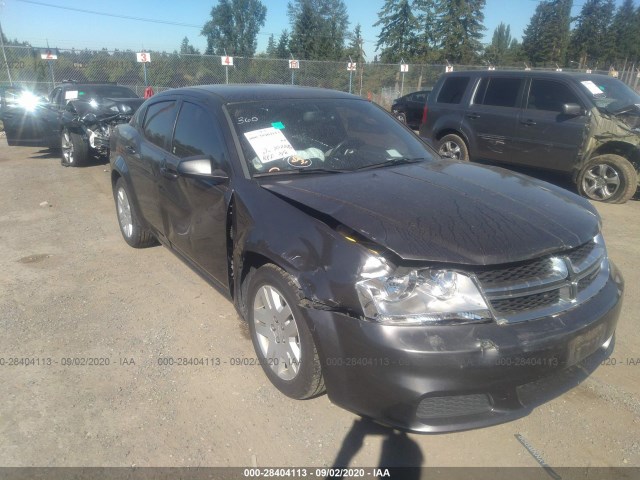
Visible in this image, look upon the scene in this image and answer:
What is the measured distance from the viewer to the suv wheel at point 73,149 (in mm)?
9344

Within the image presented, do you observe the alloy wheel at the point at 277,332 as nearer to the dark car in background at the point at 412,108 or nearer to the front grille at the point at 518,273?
the front grille at the point at 518,273

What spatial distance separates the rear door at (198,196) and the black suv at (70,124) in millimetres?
6256

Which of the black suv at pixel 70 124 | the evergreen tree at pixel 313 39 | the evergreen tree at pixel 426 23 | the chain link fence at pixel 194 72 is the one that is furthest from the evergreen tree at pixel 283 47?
the black suv at pixel 70 124

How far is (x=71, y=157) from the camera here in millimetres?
9594

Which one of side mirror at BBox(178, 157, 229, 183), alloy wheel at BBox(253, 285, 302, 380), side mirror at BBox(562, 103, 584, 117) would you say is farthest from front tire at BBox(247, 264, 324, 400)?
side mirror at BBox(562, 103, 584, 117)

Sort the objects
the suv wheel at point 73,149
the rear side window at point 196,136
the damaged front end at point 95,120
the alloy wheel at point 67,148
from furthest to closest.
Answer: the alloy wheel at point 67,148 < the suv wheel at point 73,149 < the damaged front end at point 95,120 < the rear side window at point 196,136

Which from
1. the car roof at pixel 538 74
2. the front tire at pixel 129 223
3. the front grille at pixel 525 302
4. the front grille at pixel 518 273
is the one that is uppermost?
the car roof at pixel 538 74

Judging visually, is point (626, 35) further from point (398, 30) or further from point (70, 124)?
point (70, 124)

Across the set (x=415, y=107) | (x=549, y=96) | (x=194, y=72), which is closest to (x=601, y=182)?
(x=549, y=96)

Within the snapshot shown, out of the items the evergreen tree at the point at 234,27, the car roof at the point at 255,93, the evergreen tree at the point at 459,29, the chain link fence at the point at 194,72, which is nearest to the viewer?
the car roof at the point at 255,93

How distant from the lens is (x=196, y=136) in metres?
3.51

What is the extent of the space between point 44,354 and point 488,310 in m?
2.90

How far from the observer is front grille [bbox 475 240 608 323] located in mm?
2131

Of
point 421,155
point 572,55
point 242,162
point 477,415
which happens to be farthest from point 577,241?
point 572,55
